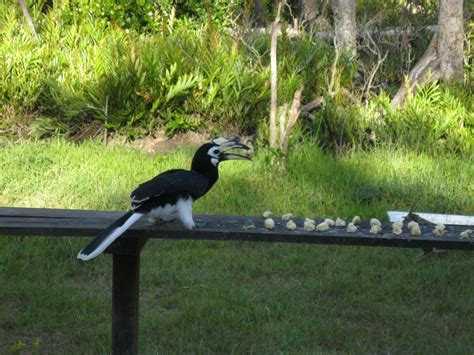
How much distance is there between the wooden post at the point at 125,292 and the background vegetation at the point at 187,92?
456cm

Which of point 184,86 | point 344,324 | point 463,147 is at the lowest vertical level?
point 344,324

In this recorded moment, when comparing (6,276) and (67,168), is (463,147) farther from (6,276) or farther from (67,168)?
(6,276)

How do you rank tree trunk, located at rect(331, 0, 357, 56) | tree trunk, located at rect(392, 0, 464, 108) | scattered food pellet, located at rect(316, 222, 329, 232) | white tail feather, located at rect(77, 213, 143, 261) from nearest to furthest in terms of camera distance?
white tail feather, located at rect(77, 213, 143, 261) → scattered food pellet, located at rect(316, 222, 329, 232) → tree trunk, located at rect(392, 0, 464, 108) → tree trunk, located at rect(331, 0, 357, 56)

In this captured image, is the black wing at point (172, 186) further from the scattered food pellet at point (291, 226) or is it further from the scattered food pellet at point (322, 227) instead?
the scattered food pellet at point (322, 227)

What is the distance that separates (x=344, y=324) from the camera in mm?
4914

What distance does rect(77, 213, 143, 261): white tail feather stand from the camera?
3359 millimetres

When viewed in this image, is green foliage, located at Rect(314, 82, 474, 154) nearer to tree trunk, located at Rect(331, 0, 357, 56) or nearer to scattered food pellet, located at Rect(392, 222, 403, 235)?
tree trunk, located at Rect(331, 0, 357, 56)

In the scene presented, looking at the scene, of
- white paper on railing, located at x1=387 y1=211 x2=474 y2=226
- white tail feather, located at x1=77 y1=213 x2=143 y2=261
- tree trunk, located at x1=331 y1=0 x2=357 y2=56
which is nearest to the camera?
white tail feather, located at x1=77 y1=213 x2=143 y2=261

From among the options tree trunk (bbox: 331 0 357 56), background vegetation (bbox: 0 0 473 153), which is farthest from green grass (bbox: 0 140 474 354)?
tree trunk (bbox: 331 0 357 56)

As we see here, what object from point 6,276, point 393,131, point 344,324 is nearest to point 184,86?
point 393,131

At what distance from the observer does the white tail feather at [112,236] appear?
3.36m

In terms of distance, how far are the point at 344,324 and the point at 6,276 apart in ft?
7.91

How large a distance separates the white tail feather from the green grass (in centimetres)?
92

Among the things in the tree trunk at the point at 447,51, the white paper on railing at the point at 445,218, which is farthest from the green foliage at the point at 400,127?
the white paper on railing at the point at 445,218
